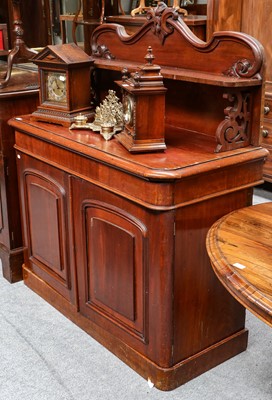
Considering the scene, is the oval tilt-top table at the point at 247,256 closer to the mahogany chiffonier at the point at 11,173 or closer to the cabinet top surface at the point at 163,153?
the cabinet top surface at the point at 163,153

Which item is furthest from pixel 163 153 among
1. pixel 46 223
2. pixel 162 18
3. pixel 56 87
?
pixel 46 223

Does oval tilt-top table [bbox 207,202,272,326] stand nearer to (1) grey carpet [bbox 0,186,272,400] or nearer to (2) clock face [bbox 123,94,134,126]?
(2) clock face [bbox 123,94,134,126]

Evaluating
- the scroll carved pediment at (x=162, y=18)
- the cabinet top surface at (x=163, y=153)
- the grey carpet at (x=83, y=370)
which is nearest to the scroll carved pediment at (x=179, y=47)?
the scroll carved pediment at (x=162, y=18)

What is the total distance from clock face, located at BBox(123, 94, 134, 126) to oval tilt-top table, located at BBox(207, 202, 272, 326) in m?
0.58

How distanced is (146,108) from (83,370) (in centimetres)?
115

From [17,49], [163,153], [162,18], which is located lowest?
[163,153]

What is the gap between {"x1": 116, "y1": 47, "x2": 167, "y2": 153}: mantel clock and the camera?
2.03 meters

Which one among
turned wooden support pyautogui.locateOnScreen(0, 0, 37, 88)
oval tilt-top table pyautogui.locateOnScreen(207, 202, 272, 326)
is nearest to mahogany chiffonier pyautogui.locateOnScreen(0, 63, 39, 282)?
turned wooden support pyautogui.locateOnScreen(0, 0, 37, 88)

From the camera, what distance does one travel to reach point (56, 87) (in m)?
2.59

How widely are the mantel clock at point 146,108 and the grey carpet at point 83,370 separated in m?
0.97

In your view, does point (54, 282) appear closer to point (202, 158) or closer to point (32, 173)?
point (32, 173)

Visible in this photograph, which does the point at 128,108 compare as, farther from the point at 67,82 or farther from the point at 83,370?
the point at 83,370

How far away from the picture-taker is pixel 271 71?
4.34 metres

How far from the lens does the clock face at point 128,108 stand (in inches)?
82.7
